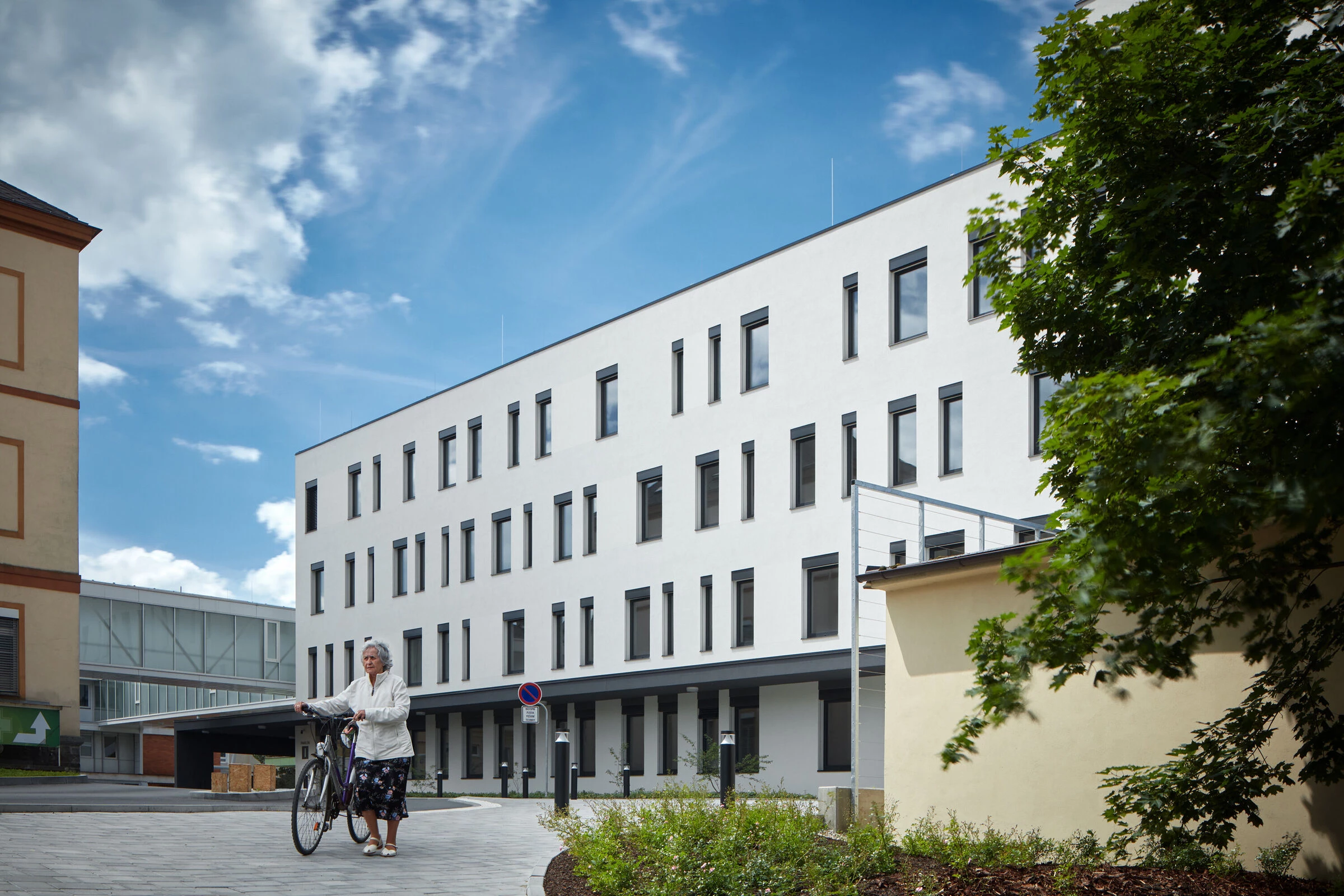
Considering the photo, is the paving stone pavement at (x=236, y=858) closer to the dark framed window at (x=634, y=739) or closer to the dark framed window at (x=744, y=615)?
the dark framed window at (x=744, y=615)

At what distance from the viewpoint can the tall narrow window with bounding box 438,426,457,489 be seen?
143 feet

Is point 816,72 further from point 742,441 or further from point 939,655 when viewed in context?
point 742,441

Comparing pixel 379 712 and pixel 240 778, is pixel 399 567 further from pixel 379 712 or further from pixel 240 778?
pixel 379 712

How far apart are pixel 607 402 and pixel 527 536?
5.41m

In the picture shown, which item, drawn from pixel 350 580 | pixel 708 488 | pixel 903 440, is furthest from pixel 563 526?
pixel 903 440

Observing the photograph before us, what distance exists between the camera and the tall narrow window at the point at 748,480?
32281 mm

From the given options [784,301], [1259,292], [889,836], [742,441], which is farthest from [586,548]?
[1259,292]

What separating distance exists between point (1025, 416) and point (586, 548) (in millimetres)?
15333

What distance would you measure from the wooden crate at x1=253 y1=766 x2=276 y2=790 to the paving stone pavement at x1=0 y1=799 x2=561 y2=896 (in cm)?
473

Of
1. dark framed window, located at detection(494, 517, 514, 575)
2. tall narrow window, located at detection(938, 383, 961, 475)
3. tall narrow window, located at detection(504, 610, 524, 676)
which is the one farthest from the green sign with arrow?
tall narrow window, located at detection(938, 383, 961, 475)

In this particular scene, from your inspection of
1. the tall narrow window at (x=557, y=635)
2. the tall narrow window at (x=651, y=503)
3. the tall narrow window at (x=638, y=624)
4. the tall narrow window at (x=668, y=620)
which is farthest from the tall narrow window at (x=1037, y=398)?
the tall narrow window at (x=557, y=635)

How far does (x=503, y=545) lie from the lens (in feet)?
136

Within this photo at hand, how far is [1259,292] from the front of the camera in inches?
241

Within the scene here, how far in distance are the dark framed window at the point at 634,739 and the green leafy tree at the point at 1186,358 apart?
28690mm
